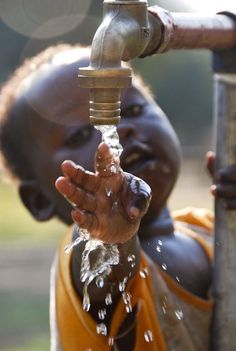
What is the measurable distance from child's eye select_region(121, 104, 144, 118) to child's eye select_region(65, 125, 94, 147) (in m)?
0.08

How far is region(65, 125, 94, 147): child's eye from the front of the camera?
1983mm

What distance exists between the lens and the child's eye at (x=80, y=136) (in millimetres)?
1983

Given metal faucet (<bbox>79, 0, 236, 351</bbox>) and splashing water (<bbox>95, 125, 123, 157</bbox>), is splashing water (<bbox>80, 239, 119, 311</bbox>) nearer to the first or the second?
splashing water (<bbox>95, 125, 123, 157</bbox>)

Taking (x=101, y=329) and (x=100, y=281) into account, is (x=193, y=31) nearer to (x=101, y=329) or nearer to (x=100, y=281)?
(x=100, y=281)

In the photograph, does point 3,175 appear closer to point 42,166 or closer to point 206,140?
point 42,166

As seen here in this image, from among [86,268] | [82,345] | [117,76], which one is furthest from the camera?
[82,345]

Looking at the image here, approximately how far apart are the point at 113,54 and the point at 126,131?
1.95ft

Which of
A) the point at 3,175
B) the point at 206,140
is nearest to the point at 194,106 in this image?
the point at 206,140

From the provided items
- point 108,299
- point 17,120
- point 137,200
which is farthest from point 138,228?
point 17,120

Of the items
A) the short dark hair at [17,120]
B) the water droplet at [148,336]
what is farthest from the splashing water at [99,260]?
the short dark hair at [17,120]

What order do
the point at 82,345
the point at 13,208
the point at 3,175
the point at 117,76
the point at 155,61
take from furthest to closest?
the point at 155,61 < the point at 13,208 < the point at 3,175 < the point at 82,345 < the point at 117,76

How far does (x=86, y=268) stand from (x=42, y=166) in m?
0.57

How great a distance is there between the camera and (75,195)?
1.31m

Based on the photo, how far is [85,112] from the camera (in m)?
1.99
